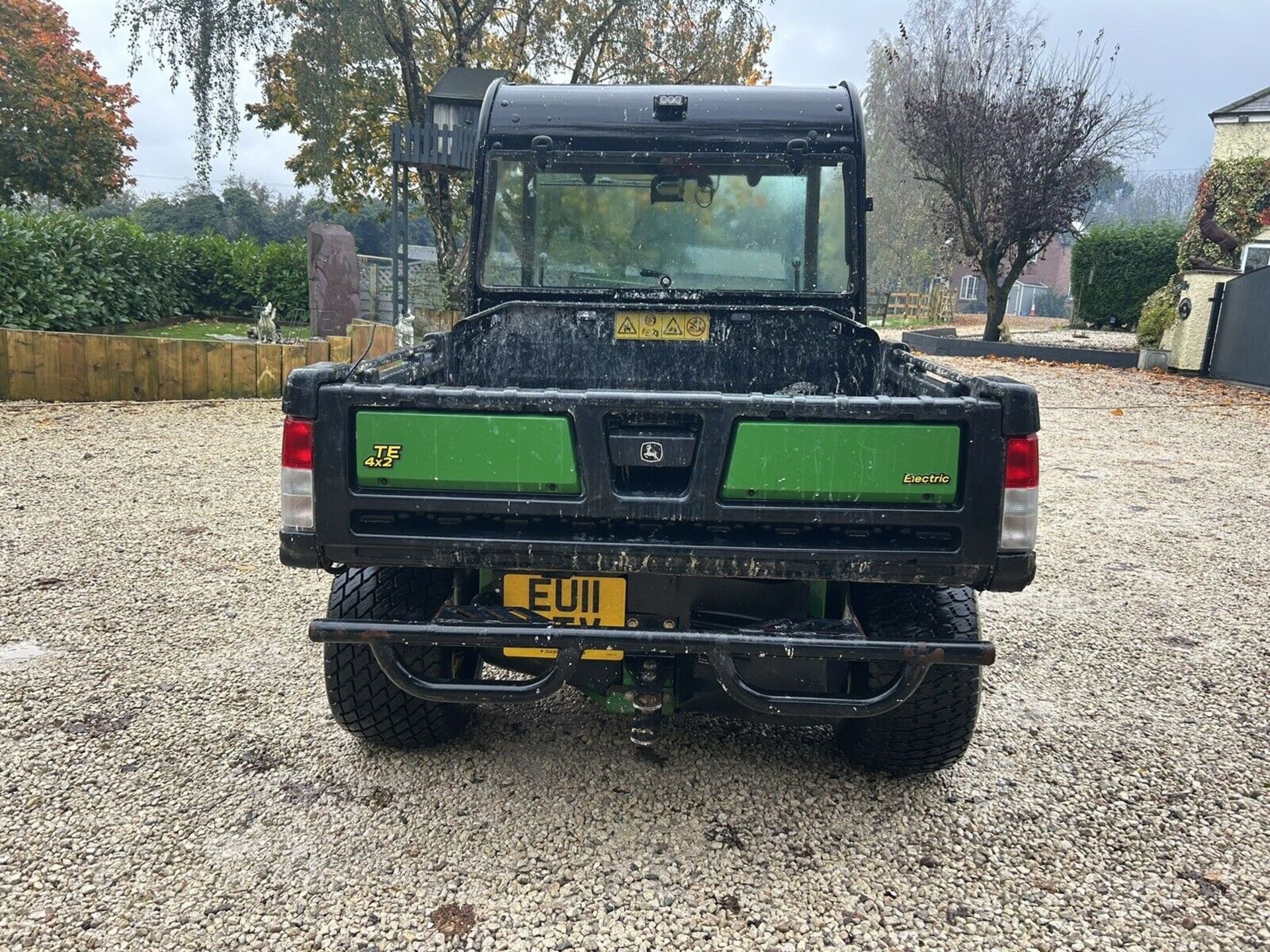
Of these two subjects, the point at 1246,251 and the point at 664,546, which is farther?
the point at 1246,251

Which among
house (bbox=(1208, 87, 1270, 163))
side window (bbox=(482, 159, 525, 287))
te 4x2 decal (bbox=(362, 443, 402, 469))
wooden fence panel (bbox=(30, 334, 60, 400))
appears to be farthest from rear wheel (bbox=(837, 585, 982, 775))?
house (bbox=(1208, 87, 1270, 163))

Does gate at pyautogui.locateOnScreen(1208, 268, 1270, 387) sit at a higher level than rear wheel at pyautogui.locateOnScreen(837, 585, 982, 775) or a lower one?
higher

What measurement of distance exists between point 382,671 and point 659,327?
6.46 feet

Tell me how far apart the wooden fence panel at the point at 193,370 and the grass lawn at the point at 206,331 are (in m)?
4.02

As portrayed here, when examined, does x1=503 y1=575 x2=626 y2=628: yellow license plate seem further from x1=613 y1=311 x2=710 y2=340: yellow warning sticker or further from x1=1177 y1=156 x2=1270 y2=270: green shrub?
x1=1177 y1=156 x2=1270 y2=270: green shrub

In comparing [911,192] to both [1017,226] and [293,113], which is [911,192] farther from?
[293,113]

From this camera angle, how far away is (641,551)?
2430 millimetres

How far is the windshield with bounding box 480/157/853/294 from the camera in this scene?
4.17 metres

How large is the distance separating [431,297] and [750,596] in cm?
1679

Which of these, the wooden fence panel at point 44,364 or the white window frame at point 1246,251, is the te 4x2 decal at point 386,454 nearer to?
the wooden fence panel at point 44,364

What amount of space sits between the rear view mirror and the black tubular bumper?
2403 millimetres

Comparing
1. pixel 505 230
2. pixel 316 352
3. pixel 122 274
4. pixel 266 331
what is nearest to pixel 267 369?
pixel 316 352

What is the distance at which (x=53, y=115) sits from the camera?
2012 centimetres

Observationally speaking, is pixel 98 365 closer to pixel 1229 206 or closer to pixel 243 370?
pixel 243 370
